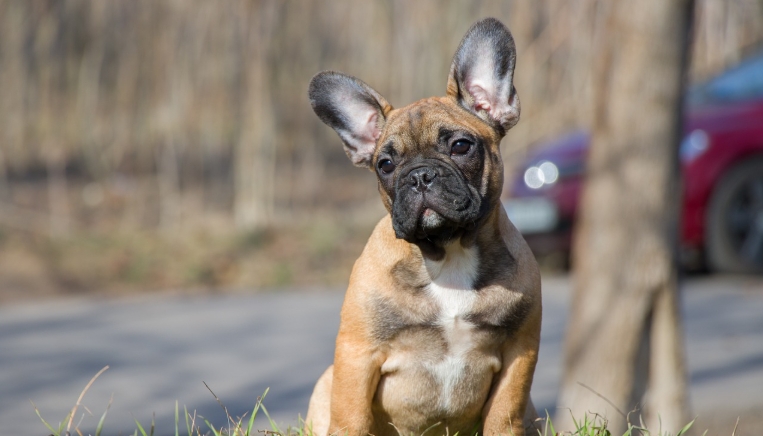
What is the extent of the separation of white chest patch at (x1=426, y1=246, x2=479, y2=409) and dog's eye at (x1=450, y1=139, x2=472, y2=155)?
43cm

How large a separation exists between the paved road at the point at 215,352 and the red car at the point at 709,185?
0.45 meters

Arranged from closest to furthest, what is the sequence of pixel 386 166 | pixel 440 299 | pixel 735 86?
pixel 440 299
pixel 386 166
pixel 735 86

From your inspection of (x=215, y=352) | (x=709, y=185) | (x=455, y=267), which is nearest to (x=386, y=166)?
(x=455, y=267)

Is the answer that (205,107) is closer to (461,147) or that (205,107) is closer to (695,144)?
(695,144)

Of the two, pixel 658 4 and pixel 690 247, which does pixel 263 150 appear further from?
pixel 658 4

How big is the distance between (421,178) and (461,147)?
0.82 ft

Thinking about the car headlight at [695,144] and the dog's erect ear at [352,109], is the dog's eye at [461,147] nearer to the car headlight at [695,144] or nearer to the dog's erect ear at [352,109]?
the dog's erect ear at [352,109]

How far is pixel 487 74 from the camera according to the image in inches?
148

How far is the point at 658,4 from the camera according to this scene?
5184 millimetres

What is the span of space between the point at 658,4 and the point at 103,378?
4.60 meters

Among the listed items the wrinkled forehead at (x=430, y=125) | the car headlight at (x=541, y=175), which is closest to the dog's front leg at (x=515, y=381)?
the wrinkled forehead at (x=430, y=125)

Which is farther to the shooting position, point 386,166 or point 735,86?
point 735,86

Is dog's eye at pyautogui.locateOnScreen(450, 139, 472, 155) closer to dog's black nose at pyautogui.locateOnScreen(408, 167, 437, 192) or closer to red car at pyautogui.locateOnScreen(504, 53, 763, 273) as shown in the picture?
dog's black nose at pyautogui.locateOnScreen(408, 167, 437, 192)

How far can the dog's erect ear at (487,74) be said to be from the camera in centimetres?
364
